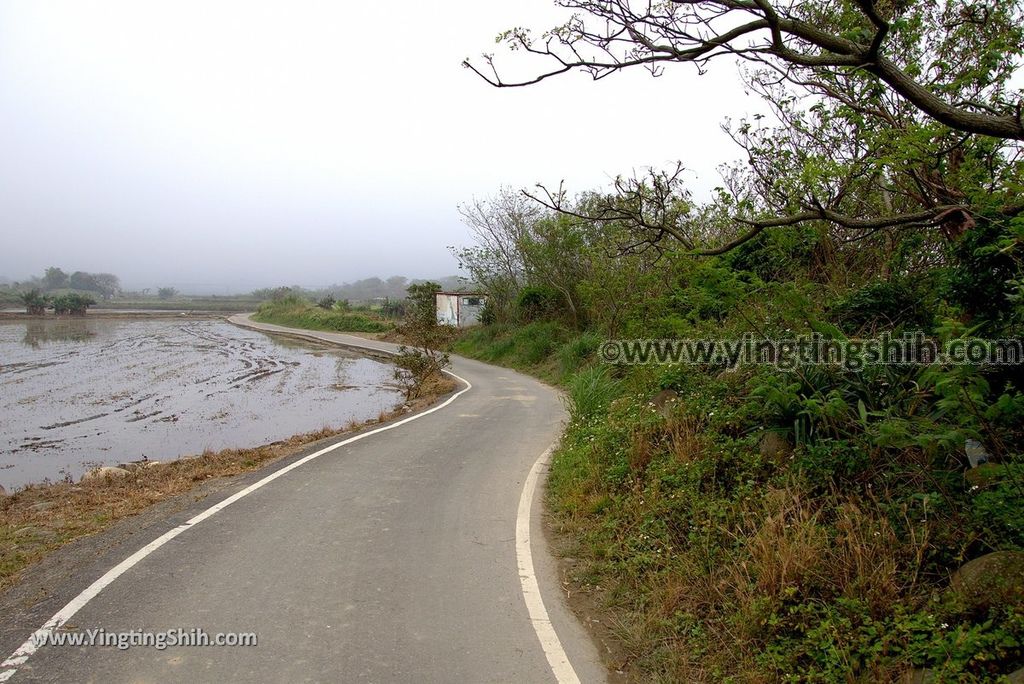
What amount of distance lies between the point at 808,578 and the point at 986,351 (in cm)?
236

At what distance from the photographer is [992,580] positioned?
3.50 metres

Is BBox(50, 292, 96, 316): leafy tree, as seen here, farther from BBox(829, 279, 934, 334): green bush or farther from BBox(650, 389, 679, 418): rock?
BBox(829, 279, 934, 334): green bush

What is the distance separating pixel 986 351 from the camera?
484 centimetres

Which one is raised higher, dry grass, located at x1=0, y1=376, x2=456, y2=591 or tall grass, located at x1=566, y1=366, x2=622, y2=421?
tall grass, located at x1=566, y1=366, x2=622, y2=421

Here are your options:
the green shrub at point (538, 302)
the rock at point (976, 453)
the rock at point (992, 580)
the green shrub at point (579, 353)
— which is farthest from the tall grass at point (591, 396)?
the green shrub at point (538, 302)

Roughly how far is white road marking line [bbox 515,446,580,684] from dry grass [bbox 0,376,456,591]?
4.03 meters

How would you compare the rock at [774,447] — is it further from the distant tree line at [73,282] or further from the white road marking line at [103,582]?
the distant tree line at [73,282]

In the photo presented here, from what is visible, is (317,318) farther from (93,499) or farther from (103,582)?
(103,582)

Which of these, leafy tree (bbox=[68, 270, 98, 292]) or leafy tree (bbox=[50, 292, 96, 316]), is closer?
leafy tree (bbox=[50, 292, 96, 316])

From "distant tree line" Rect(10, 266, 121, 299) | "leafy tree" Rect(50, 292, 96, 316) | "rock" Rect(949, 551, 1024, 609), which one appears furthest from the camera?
"distant tree line" Rect(10, 266, 121, 299)

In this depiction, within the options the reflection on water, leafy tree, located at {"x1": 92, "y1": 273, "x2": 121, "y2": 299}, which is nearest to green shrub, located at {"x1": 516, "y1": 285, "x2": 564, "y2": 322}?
the reflection on water

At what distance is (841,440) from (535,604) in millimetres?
2789

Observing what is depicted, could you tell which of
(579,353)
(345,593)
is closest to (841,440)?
(345,593)

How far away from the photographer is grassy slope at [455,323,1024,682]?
3.47 m
